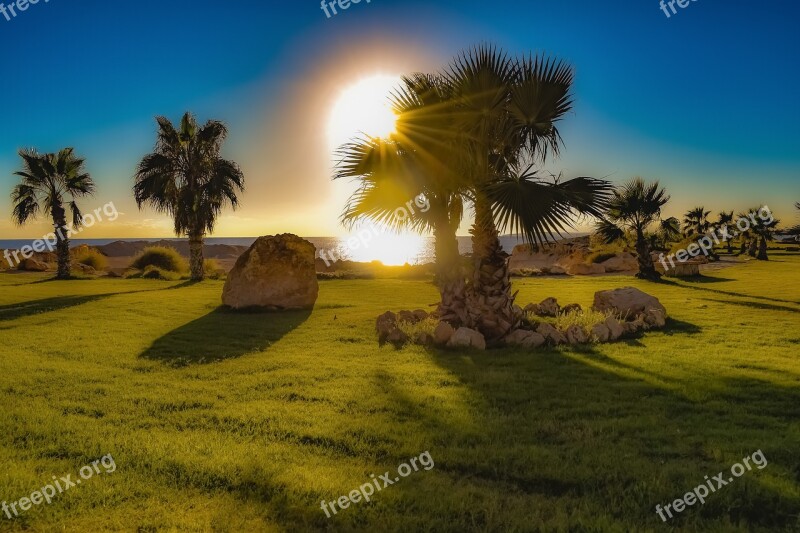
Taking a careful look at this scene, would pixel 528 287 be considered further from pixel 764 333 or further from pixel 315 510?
pixel 315 510

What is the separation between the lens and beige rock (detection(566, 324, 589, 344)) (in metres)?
10.8

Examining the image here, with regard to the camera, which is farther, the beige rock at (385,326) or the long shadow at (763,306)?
the long shadow at (763,306)

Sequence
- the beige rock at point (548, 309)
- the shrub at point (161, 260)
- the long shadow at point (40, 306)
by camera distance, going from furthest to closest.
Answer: the shrub at point (161, 260) → the long shadow at point (40, 306) → the beige rock at point (548, 309)

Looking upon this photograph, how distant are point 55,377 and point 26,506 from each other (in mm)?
5079

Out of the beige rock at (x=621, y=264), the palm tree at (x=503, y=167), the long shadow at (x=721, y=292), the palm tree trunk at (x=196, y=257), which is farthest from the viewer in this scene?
the beige rock at (x=621, y=264)

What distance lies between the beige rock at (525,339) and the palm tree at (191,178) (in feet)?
76.3

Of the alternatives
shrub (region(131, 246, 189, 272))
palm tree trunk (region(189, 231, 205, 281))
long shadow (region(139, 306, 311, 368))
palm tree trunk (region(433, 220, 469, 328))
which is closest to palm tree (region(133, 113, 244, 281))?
palm tree trunk (region(189, 231, 205, 281))

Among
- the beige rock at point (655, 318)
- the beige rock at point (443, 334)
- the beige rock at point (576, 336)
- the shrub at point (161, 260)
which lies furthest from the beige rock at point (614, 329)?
the shrub at point (161, 260)

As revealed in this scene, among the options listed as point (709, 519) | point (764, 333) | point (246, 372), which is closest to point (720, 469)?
point (709, 519)

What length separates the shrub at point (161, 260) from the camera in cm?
3606

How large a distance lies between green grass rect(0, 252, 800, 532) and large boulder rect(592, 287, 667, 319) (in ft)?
5.62

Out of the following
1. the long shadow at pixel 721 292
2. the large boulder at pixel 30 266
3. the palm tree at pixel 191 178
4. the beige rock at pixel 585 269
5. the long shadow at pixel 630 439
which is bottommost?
the long shadow at pixel 630 439

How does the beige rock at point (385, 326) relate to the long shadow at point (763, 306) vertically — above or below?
above

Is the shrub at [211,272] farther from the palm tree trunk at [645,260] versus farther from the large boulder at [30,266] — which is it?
the palm tree trunk at [645,260]
